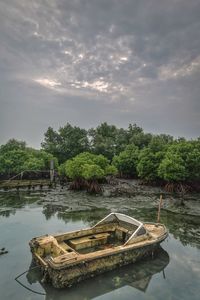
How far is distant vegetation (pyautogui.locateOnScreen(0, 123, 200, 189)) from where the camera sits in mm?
26500

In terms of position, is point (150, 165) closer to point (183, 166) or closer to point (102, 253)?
point (183, 166)

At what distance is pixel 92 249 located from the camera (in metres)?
11.3

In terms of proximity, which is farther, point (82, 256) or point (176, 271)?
point (176, 271)

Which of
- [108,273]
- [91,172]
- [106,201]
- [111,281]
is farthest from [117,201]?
[111,281]

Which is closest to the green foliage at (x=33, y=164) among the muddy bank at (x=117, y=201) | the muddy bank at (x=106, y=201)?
the muddy bank at (x=106, y=201)

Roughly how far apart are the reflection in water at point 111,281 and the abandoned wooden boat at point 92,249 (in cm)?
22

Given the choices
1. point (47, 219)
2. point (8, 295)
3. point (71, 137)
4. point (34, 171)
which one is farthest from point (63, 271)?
point (71, 137)

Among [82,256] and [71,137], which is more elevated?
[71,137]

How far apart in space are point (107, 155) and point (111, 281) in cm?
3371

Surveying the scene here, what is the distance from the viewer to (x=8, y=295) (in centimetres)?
820

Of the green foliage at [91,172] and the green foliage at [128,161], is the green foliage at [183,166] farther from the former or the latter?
the green foliage at [128,161]

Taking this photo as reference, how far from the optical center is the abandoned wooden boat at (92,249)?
856cm

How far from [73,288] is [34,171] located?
23.4 metres

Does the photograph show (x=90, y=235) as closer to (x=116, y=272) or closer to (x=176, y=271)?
(x=116, y=272)
